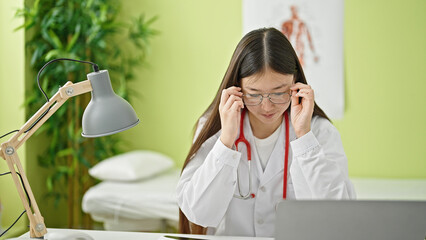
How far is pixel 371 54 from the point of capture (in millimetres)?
3562

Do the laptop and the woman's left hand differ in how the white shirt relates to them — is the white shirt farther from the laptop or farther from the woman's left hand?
the laptop

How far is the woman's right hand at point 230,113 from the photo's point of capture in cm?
162

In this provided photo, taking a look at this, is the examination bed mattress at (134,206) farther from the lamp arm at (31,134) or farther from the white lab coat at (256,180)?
the lamp arm at (31,134)

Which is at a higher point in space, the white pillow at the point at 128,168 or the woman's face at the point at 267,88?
the woman's face at the point at 267,88

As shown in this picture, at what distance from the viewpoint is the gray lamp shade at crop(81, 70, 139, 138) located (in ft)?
4.17

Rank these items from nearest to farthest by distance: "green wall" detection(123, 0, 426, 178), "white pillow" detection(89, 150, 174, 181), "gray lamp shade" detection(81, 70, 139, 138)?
"gray lamp shade" detection(81, 70, 139, 138) → "white pillow" detection(89, 150, 174, 181) → "green wall" detection(123, 0, 426, 178)

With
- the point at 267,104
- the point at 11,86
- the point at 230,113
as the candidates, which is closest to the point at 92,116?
the point at 230,113

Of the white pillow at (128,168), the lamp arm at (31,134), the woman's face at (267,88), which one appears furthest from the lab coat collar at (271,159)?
the white pillow at (128,168)

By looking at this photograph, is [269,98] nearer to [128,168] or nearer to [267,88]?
[267,88]

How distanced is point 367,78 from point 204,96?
4.09 ft

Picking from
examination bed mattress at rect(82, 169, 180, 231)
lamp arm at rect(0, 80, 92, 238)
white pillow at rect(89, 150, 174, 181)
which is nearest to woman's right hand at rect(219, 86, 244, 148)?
lamp arm at rect(0, 80, 92, 238)

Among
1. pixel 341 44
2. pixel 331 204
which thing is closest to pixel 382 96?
pixel 341 44

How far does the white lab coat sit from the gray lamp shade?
43cm

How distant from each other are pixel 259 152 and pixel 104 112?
2.32 feet
